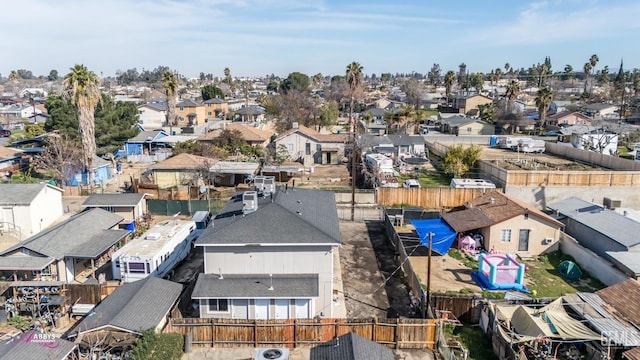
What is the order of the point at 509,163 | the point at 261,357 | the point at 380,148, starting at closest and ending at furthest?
the point at 261,357
the point at 509,163
the point at 380,148

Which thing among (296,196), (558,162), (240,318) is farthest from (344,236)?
(558,162)

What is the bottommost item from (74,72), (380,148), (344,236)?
(344,236)

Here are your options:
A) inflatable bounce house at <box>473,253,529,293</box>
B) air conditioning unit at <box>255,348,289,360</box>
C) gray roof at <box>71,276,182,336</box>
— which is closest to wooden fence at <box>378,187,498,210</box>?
inflatable bounce house at <box>473,253,529,293</box>

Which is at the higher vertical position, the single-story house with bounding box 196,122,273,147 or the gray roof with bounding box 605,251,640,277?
the single-story house with bounding box 196,122,273,147

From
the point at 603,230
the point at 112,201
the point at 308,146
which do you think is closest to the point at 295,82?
the point at 308,146

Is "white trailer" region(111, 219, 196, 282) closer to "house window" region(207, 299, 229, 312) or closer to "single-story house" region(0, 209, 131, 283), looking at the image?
"single-story house" region(0, 209, 131, 283)

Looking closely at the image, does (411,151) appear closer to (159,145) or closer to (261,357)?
(159,145)

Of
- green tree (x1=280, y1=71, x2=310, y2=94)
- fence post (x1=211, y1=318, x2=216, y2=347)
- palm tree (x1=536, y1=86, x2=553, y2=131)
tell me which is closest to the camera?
fence post (x1=211, y1=318, x2=216, y2=347)
